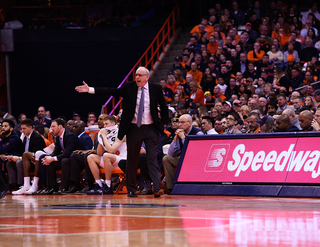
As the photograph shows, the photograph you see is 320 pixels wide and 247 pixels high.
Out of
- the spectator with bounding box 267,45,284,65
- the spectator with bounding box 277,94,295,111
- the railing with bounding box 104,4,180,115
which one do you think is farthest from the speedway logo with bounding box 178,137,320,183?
the railing with bounding box 104,4,180,115

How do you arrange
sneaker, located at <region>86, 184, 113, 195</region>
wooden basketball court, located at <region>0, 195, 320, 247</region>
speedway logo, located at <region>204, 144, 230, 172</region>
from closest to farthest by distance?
1. wooden basketball court, located at <region>0, 195, 320, 247</region>
2. speedway logo, located at <region>204, 144, 230, 172</region>
3. sneaker, located at <region>86, 184, 113, 195</region>

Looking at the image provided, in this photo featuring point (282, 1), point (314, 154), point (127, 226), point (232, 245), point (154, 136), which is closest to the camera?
point (232, 245)

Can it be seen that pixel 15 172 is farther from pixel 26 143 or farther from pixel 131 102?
pixel 131 102

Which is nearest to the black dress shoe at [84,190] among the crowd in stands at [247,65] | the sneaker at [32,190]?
the sneaker at [32,190]

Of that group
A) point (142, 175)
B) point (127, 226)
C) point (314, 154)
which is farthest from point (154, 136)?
point (127, 226)

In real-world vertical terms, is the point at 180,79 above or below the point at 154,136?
below

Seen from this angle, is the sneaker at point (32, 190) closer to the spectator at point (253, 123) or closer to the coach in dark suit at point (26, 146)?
the coach in dark suit at point (26, 146)

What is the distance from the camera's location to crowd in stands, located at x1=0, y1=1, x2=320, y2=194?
10352mm

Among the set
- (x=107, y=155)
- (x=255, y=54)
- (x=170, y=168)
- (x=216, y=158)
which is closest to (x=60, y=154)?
(x=107, y=155)

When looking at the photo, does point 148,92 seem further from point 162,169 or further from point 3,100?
point 3,100

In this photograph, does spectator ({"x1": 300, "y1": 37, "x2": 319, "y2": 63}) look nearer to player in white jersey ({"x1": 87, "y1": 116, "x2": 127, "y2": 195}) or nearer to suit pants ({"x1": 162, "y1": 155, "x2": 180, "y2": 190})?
player in white jersey ({"x1": 87, "y1": 116, "x2": 127, "y2": 195})

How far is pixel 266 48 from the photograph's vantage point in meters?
17.3

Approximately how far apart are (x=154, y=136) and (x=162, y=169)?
5.76 feet

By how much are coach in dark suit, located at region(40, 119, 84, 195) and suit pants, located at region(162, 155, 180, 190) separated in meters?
2.38
